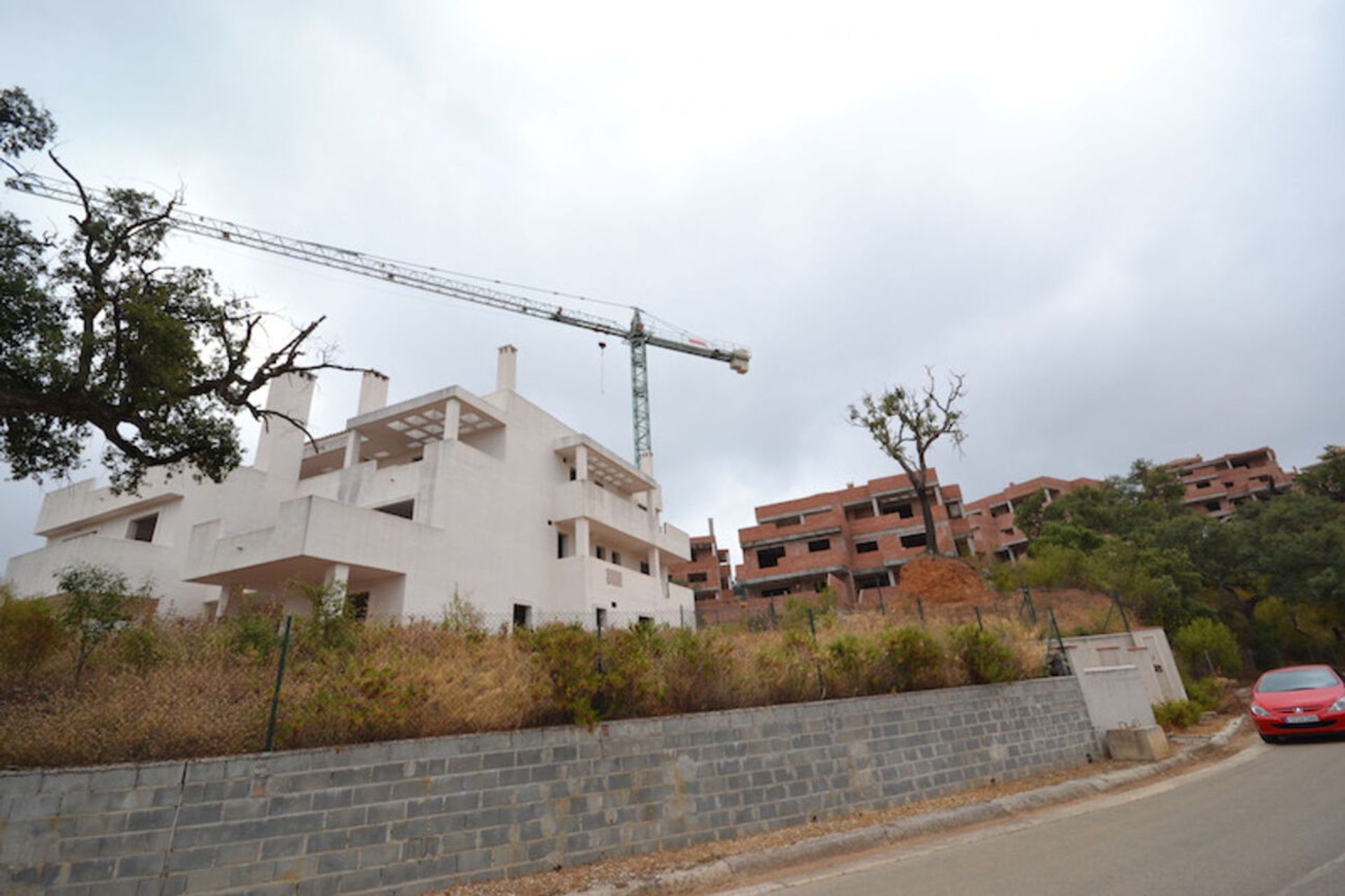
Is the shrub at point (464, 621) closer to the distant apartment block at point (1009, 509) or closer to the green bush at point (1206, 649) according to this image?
the green bush at point (1206, 649)

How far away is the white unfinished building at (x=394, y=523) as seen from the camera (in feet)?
56.2

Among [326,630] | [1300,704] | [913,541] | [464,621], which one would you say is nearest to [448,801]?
[326,630]

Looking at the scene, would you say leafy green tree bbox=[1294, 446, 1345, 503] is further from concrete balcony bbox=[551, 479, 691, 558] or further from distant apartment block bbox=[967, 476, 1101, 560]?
concrete balcony bbox=[551, 479, 691, 558]

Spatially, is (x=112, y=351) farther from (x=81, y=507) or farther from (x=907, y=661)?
(x=81, y=507)

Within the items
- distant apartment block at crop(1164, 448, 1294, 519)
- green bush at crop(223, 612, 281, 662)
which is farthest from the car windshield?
distant apartment block at crop(1164, 448, 1294, 519)

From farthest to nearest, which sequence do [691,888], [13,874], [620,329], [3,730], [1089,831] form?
[620,329]
[1089,831]
[691,888]
[3,730]
[13,874]

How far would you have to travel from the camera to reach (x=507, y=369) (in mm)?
23672

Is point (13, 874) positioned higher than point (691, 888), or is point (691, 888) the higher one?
point (13, 874)

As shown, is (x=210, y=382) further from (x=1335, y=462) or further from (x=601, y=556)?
(x=1335, y=462)

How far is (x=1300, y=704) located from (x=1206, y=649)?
10745 millimetres

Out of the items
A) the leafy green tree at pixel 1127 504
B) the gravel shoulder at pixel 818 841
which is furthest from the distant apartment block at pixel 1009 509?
the gravel shoulder at pixel 818 841

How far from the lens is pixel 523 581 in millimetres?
21578

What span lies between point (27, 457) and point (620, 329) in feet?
149

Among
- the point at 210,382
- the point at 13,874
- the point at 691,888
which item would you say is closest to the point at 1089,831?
the point at 691,888
